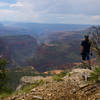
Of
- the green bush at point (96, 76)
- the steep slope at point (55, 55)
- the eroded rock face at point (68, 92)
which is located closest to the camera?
the eroded rock face at point (68, 92)

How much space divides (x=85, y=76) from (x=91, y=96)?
116 centimetres

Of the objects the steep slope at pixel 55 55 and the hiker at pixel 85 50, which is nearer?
the hiker at pixel 85 50

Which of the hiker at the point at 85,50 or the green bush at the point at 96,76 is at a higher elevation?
the hiker at the point at 85,50

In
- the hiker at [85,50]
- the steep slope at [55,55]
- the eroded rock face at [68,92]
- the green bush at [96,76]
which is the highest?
the hiker at [85,50]

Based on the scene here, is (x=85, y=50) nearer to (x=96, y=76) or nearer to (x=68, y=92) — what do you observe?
(x=96, y=76)

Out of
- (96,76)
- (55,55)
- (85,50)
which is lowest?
(55,55)

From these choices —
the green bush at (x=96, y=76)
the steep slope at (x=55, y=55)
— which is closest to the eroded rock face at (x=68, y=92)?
the green bush at (x=96, y=76)

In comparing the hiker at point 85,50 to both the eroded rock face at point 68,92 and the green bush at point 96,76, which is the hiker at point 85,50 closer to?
the green bush at point 96,76

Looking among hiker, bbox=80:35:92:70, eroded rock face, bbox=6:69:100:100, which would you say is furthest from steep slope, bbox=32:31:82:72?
eroded rock face, bbox=6:69:100:100

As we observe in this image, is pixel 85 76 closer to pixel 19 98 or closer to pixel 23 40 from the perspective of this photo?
pixel 19 98

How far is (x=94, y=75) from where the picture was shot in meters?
4.80

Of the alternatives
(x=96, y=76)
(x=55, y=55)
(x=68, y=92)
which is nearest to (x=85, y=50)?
(x=96, y=76)

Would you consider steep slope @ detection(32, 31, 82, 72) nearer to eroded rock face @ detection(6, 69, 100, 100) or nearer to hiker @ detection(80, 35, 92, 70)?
hiker @ detection(80, 35, 92, 70)

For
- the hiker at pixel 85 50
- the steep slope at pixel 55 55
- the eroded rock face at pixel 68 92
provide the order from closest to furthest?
1. the eroded rock face at pixel 68 92
2. the hiker at pixel 85 50
3. the steep slope at pixel 55 55
